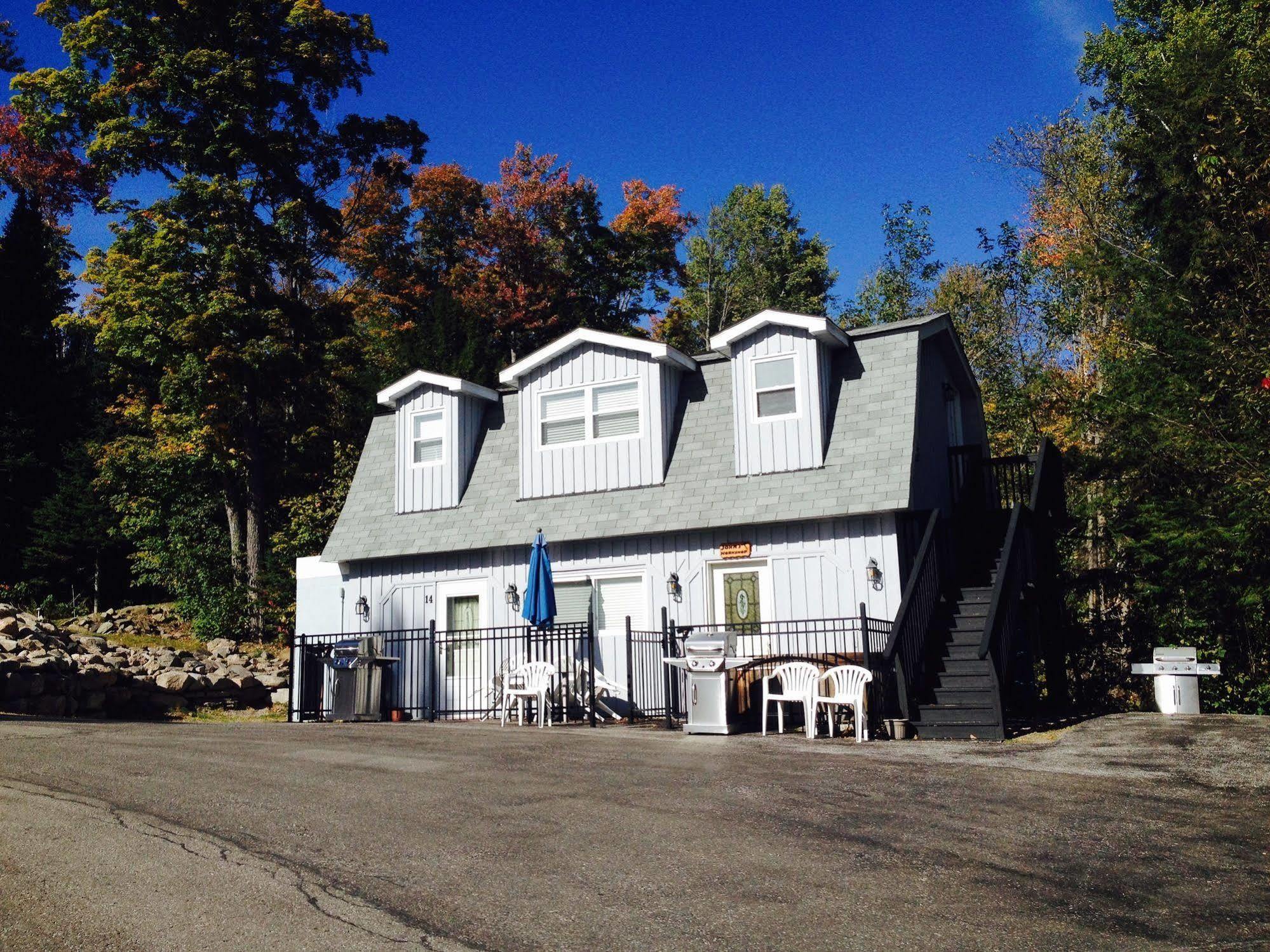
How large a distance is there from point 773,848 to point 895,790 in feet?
7.77

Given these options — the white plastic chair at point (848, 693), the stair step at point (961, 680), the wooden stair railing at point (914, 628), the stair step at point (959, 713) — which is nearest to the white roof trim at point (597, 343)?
the wooden stair railing at point (914, 628)

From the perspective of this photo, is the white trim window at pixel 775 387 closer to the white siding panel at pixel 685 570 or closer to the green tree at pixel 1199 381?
the white siding panel at pixel 685 570

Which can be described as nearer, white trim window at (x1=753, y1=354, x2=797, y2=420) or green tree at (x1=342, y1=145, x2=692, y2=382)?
white trim window at (x1=753, y1=354, x2=797, y2=420)

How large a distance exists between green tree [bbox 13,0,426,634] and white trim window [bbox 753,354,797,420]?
1343cm

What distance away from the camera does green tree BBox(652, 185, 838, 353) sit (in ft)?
128

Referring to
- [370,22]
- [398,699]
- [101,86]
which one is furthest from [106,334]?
[398,699]

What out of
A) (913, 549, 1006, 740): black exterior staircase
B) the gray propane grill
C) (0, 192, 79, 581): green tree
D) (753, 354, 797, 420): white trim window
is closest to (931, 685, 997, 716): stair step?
(913, 549, 1006, 740): black exterior staircase

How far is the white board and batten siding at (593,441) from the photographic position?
1848cm

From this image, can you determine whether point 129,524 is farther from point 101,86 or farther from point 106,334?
point 101,86

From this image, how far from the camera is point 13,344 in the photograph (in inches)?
1350

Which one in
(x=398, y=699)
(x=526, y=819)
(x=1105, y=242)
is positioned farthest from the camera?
(x=1105, y=242)

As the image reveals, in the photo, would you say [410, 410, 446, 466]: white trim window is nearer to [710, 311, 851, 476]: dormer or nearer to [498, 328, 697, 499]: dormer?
[498, 328, 697, 499]: dormer

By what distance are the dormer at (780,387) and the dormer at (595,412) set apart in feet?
3.95

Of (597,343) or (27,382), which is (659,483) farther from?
(27,382)
